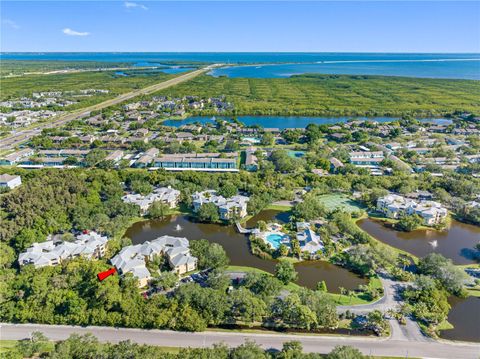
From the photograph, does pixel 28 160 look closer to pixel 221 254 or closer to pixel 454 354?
pixel 221 254

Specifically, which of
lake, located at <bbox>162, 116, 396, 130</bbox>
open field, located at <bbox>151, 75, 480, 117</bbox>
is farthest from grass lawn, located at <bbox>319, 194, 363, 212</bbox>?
open field, located at <bbox>151, 75, 480, 117</bbox>

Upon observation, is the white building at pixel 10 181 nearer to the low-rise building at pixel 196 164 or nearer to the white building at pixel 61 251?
the white building at pixel 61 251

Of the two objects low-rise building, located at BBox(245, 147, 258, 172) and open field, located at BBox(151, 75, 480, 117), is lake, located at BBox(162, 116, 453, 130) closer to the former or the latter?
open field, located at BBox(151, 75, 480, 117)

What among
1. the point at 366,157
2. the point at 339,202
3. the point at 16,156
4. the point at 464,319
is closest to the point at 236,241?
the point at 339,202

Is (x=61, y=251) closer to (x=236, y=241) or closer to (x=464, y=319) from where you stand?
(x=236, y=241)

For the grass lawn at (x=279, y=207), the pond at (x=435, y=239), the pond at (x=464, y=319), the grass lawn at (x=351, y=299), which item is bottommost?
the pond at (x=464, y=319)

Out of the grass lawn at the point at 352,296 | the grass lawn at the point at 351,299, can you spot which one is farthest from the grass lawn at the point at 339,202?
the grass lawn at the point at 351,299
